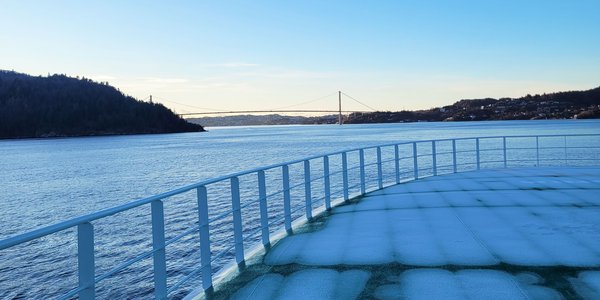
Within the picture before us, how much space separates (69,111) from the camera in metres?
147

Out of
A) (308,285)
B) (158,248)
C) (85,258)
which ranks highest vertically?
(85,258)

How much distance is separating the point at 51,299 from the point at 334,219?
751 cm

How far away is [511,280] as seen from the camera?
4.18 m

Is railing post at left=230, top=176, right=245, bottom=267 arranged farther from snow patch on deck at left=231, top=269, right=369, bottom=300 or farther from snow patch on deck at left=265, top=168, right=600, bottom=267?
snow patch on deck at left=231, top=269, right=369, bottom=300

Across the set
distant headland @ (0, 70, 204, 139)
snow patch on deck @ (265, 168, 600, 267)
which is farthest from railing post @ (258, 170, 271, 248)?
distant headland @ (0, 70, 204, 139)

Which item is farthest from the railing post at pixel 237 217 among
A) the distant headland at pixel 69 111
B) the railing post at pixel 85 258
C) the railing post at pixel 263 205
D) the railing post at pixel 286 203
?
the distant headland at pixel 69 111

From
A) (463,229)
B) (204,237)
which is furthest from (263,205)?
(463,229)

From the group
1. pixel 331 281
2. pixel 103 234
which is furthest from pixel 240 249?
pixel 103 234

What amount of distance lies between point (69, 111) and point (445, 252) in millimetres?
157718

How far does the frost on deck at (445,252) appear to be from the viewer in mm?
4090

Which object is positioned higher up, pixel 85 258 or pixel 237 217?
pixel 85 258

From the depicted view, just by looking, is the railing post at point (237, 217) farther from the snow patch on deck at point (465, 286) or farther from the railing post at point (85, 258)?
the railing post at point (85, 258)

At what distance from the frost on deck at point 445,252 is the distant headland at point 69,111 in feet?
508

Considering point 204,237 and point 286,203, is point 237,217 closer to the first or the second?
point 204,237
